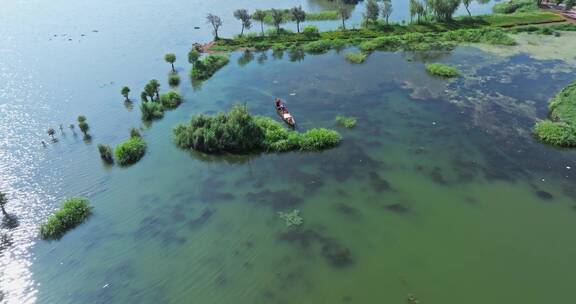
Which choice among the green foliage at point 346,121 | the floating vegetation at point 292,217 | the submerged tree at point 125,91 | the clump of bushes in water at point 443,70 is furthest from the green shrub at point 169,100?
the clump of bushes in water at point 443,70

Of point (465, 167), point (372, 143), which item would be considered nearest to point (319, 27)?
point (372, 143)

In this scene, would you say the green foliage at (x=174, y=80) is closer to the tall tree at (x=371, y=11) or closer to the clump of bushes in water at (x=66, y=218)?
the clump of bushes in water at (x=66, y=218)

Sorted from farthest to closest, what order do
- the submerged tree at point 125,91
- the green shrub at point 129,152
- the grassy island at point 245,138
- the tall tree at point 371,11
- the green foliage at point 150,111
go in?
the tall tree at point 371,11, the submerged tree at point 125,91, the green foliage at point 150,111, the grassy island at point 245,138, the green shrub at point 129,152

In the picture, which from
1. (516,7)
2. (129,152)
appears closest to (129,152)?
(129,152)

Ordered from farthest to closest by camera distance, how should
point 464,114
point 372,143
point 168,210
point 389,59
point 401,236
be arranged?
point 389,59 < point 464,114 < point 372,143 < point 168,210 < point 401,236

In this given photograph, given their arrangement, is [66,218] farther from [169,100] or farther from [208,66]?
[208,66]

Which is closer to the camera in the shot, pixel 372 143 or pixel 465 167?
pixel 465 167

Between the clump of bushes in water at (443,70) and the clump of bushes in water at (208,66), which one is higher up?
the clump of bushes in water at (208,66)

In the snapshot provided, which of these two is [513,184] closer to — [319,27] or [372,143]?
[372,143]
